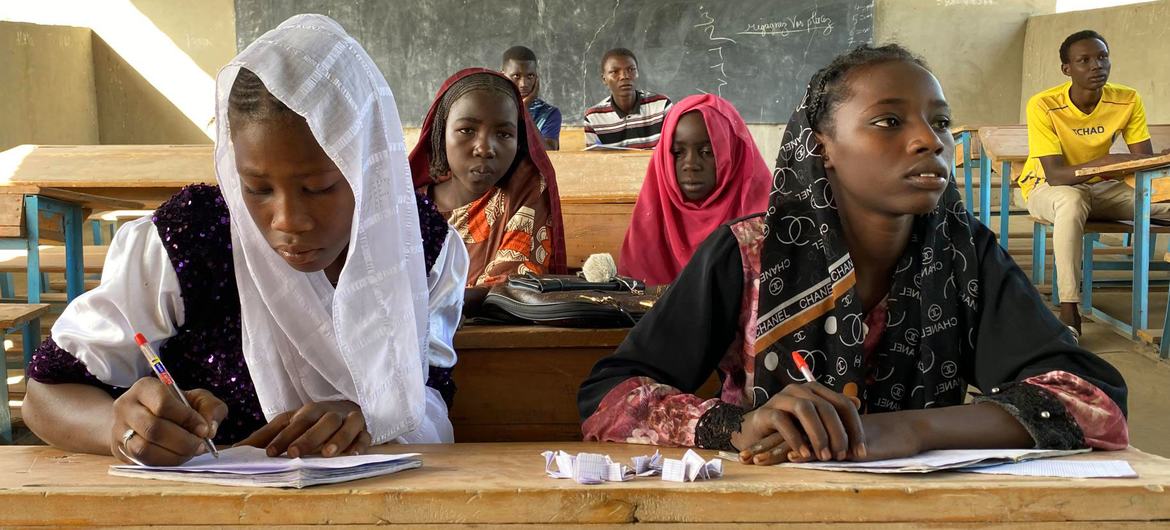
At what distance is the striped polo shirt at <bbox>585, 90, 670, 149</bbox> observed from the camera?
20.6 ft

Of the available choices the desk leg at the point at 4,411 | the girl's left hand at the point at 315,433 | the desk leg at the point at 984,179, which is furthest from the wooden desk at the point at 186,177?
the desk leg at the point at 984,179

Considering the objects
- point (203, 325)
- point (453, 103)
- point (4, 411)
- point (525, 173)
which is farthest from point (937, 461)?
point (4, 411)

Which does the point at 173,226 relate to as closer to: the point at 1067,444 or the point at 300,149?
the point at 300,149

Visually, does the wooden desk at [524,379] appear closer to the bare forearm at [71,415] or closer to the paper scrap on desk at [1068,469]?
the bare forearm at [71,415]

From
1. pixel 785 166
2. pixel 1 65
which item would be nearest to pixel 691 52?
pixel 1 65

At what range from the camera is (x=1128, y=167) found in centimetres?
432

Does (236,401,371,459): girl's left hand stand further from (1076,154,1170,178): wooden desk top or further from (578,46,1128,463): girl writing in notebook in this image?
(1076,154,1170,178): wooden desk top

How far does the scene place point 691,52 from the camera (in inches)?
323

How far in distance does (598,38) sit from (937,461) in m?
7.44

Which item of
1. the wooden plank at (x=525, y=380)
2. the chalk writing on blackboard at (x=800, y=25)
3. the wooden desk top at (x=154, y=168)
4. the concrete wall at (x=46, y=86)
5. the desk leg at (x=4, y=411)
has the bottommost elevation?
the desk leg at (x=4, y=411)

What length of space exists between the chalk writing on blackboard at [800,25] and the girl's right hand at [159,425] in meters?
7.66

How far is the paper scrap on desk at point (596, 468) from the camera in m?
0.96

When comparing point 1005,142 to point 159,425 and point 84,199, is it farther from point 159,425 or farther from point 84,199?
point 159,425

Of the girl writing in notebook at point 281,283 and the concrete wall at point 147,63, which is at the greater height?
the concrete wall at point 147,63
